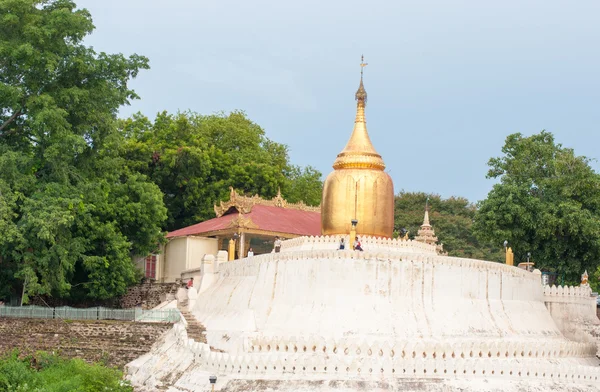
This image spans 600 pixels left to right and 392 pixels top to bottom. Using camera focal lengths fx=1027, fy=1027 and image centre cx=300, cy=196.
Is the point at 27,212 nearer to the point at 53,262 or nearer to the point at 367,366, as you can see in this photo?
the point at 53,262

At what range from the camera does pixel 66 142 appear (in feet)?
130

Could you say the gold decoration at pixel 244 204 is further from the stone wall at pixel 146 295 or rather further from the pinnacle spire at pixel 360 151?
the pinnacle spire at pixel 360 151

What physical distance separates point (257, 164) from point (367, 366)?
29.3 metres

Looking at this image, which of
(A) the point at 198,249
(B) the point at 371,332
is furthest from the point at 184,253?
(B) the point at 371,332

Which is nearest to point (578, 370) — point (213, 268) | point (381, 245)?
point (381, 245)

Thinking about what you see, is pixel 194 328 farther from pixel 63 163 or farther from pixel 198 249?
pixel 198 249

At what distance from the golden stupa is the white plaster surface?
2.75 metres

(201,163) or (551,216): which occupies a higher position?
(201,163)

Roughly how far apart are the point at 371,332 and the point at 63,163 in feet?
48.9

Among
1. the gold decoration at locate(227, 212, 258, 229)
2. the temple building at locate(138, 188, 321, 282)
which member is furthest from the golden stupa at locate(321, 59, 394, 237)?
the temple building at locate(138, 188, 321, 282)

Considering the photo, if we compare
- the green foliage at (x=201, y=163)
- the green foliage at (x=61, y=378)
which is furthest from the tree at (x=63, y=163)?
the green foliage at (x=201, y=163)

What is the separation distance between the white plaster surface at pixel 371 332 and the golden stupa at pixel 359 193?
275 centimetres

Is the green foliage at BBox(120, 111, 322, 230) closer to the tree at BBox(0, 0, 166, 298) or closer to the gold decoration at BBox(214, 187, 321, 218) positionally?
the gold decoration at BBox(214, 187, 321, 218)

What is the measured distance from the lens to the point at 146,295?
4812 cm
